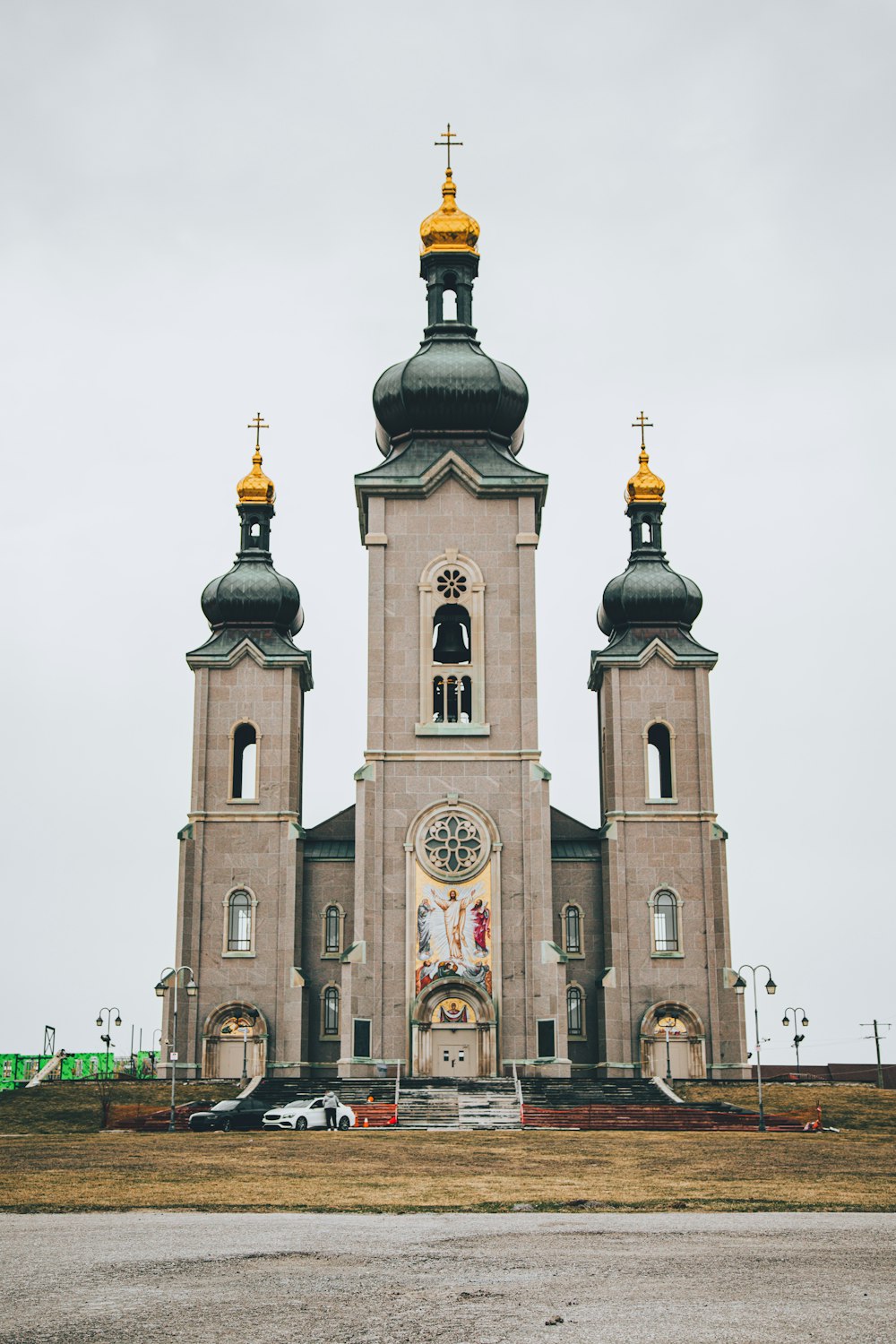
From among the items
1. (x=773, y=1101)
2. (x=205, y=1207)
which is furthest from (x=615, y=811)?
(x=205, y=1207)

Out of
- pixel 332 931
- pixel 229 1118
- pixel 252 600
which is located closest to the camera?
pixel 229 1118

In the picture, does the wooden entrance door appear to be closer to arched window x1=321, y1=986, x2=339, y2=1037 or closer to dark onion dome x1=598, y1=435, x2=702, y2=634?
arched window x1=321, y1=986, x2=339, y2=1037

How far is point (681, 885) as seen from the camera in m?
55.6

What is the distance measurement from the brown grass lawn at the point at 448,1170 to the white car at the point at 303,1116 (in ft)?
7.90

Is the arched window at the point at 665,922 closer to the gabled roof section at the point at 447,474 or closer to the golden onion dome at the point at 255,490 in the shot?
the gabled roof section at the point at 447,474

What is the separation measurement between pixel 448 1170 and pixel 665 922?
31200mm

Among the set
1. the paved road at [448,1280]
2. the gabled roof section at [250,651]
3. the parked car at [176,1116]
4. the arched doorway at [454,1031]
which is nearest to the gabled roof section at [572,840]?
the arched doorway at [454,1031]

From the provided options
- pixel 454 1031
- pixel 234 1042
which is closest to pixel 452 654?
pixel 454 1031

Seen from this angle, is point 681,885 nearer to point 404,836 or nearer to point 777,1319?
point 404,836

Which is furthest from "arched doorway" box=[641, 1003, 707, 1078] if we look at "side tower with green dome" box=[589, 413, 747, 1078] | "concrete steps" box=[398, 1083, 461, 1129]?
"concrete steps" box=[398, 1083, 461, 1129]

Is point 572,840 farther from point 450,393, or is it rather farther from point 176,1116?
point 176,1116

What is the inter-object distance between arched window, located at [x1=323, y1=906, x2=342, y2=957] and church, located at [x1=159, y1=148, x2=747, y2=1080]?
10cm

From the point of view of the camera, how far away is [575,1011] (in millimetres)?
55469

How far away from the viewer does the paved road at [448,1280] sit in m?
9.96
